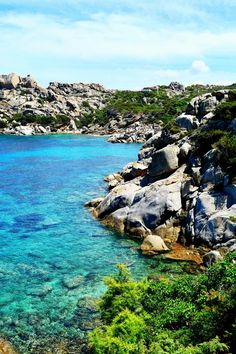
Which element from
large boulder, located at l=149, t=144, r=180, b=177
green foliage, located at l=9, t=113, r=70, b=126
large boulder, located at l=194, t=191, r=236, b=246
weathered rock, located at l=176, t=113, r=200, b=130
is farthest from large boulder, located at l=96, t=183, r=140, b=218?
green foliage, located at l=9, t=113, r=70, b=126

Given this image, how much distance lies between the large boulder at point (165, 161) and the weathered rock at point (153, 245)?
1091 cm

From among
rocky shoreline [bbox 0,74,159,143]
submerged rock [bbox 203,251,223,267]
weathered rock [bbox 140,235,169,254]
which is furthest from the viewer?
rocky shoreline [bbox 0,74,159,143]

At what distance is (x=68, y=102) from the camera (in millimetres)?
181875

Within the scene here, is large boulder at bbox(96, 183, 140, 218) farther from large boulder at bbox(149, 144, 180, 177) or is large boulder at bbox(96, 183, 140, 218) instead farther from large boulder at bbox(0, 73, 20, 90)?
large boulder at bbox(0, 73, 20, 90)

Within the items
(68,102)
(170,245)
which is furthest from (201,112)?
(68,102)

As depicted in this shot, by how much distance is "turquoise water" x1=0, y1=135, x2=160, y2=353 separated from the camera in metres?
21.6

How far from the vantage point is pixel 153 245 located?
31.2 meters

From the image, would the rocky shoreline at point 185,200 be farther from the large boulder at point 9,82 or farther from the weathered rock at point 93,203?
the large boulder at point 9,82

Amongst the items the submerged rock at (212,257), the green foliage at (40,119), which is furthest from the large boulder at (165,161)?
the green foliage at (40,119)

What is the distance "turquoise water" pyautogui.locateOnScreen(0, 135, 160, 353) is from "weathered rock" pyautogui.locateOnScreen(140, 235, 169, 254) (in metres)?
0.91

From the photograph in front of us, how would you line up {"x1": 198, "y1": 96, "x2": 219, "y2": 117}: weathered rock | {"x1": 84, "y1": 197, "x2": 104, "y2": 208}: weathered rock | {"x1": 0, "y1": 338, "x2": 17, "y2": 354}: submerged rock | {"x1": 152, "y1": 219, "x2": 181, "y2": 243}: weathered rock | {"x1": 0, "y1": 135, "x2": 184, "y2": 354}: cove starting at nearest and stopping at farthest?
{"x1": 0, "y1": 338, "x2": 17, "y2": 354}: submerged rock < {"x1": 0, "y1": 135, "x2": 184, "y2": 354}: cove < {"x1": 152, "y1": 219, "x2": 181, "y2": 243}: weathered rock < {"x1": 84, "y1": 197, "x2": 104, "y2": 208}: weathered rock < {"x1": 198, "y1": 96, "x2": 219, "y2": 117}: weathered rock

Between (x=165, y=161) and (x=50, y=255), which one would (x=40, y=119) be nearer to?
(x=165, y=161)

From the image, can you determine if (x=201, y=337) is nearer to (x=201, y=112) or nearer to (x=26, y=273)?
(x=26, y=273)

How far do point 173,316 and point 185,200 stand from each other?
2160 cm
